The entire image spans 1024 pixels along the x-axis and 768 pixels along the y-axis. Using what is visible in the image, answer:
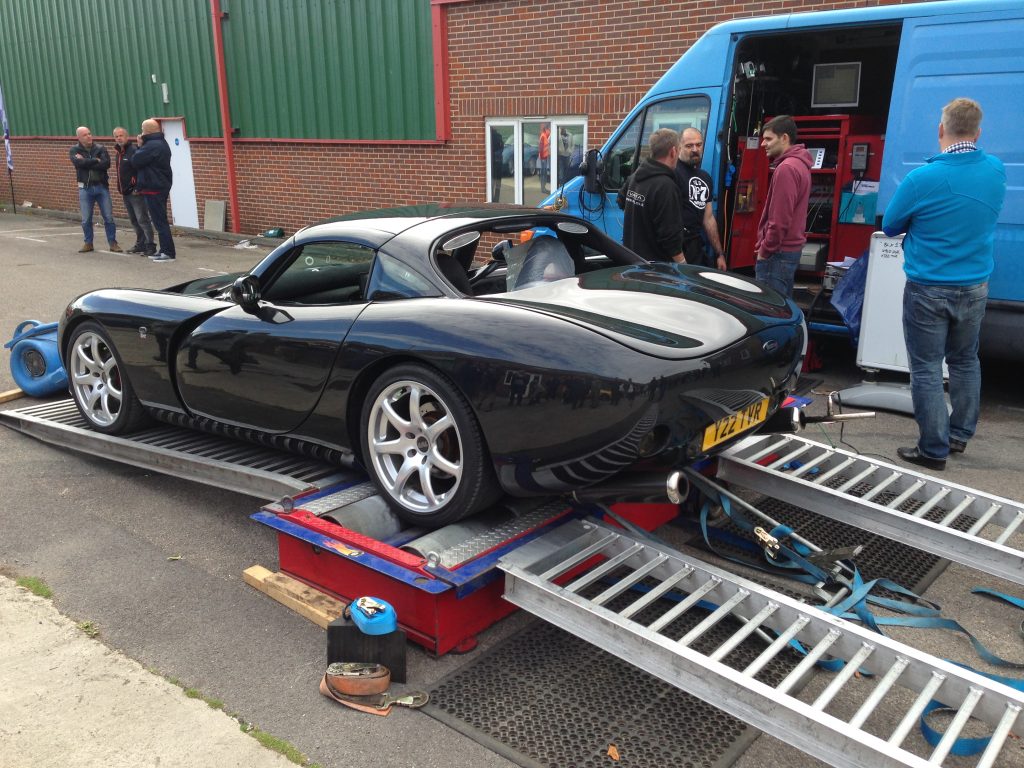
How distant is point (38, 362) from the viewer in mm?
6039

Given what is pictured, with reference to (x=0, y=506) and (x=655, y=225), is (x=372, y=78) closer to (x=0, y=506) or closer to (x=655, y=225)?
(x=655, y=225)

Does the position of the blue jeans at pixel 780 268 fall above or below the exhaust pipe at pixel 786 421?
above

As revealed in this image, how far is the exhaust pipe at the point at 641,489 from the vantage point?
2996mm

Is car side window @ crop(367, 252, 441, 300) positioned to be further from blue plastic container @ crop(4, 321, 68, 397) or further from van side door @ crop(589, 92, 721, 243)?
van side door @ crop(589, 92, 721, 243)

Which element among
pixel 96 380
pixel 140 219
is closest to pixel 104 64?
pixel 140 219

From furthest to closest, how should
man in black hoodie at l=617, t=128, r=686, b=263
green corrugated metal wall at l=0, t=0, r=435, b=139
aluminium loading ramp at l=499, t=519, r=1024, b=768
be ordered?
1. green corrugated metal wall at l=0, t=0, r=435, b=139
2. man in black hoodie at l=617, t=128, r=686, b=263
3. aluminium loading ramp at l=499, t=519, r=1024, b=768

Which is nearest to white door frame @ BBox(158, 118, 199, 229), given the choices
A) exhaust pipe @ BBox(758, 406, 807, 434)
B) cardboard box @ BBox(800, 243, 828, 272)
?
cardboard box @ BBox(800, 243, 828, 272)

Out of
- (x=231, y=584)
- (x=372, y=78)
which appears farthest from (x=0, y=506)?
(x=372, y=78)

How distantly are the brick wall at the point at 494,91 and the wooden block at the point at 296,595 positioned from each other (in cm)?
758

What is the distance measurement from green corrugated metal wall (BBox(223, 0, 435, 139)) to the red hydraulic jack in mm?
9094

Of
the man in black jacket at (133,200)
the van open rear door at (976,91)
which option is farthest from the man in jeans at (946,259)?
the man in black jacket at (133,200)

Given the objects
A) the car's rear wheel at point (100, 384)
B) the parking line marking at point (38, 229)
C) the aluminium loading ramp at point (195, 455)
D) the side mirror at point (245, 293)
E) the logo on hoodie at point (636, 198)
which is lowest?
the aluminium loading ramp at point (195, 455)

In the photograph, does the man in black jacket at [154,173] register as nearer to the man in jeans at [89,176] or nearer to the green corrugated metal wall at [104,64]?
the man in jeans at [89,176]

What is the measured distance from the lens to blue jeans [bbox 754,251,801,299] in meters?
6.21
